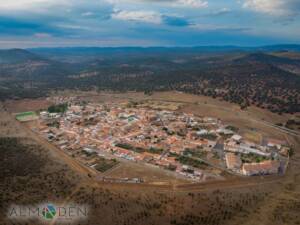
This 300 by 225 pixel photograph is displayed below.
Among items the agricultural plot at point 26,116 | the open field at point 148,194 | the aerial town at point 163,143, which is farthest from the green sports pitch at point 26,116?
the open field at point 148,194

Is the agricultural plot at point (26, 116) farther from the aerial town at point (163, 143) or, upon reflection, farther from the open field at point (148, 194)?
the open field at point (148, 194)

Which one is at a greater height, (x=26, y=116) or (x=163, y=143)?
(x=26, y=116)

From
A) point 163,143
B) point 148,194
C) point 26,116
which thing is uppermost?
point 26,116

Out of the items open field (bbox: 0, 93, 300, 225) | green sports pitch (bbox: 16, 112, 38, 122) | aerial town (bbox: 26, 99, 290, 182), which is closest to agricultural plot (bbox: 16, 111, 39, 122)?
green sports pitch (bbox: 16, 112, 38, 122)

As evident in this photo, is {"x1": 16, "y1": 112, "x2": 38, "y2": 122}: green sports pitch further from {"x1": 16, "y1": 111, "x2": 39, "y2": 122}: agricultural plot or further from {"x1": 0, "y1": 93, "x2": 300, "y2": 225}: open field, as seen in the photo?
{"x1": 0, "y1": 93, "x2": 300, "y2": 225}: open field

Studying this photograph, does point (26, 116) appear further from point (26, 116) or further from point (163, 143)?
point (163, 143)

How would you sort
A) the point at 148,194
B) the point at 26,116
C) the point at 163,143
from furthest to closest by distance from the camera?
the point at 26,116 < the point at 163,143 < the point at 148,194

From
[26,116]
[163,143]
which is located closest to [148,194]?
[163,143]
